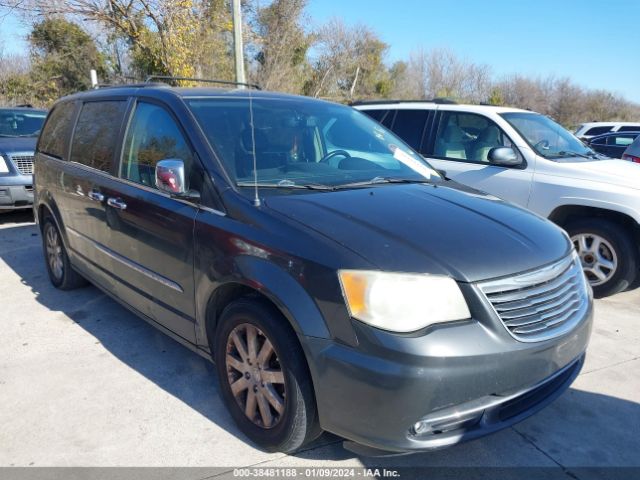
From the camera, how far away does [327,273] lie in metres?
2.06

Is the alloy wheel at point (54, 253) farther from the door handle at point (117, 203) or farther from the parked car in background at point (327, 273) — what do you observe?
the door handle at point (117, 203)

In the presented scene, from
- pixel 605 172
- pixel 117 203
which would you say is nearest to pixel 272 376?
pixel 117 203

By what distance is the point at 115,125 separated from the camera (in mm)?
3561

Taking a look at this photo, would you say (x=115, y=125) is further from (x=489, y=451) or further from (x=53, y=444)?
(x=489, y=451)

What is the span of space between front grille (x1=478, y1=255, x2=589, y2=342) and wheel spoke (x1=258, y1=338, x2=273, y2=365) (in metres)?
0.99

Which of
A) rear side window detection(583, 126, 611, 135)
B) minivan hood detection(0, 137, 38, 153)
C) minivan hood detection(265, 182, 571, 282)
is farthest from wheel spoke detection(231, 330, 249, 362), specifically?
rear side window detection(583, 126, 611, 135)

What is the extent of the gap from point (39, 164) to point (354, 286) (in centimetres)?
417

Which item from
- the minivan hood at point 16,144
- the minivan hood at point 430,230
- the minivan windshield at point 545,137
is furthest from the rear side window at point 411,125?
the minivan hood at point 16,144

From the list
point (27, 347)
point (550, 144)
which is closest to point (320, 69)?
point (550, 144)

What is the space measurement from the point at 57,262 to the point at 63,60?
27.1 metres

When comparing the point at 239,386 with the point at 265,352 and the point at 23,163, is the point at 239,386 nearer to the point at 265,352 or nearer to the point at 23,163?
the point at 265,352

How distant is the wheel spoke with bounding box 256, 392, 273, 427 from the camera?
2.45 meters

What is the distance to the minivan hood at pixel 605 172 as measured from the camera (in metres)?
4.61

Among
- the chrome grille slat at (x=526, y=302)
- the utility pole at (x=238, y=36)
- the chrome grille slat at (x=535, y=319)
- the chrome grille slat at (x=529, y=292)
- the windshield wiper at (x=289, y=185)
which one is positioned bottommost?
the chrome grille slat at (x=535, y=319)
